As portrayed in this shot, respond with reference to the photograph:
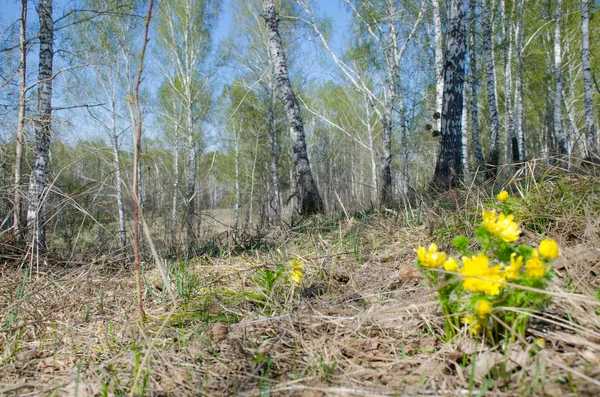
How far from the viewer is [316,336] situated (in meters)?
1.21

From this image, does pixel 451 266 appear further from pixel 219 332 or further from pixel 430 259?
pixel 219 332

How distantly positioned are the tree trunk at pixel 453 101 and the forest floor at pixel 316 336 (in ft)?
8.61

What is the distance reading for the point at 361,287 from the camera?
1.63 metres

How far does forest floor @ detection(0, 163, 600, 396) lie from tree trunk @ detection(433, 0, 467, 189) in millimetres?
2626

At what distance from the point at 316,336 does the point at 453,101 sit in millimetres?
4606

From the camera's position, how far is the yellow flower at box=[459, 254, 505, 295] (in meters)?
0.87

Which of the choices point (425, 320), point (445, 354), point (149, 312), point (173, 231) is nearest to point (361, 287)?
point (425, 320)

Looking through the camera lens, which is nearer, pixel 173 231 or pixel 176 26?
pixel 173 231

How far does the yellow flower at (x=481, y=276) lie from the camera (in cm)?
87

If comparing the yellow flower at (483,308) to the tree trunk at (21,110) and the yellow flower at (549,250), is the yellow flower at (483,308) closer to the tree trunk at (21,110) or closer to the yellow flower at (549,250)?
the yellow flower at (549,250)

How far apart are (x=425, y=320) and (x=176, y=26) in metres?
16.1

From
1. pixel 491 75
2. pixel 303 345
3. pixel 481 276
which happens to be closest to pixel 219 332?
pixel 303 345

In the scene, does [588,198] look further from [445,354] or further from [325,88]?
[325,88]

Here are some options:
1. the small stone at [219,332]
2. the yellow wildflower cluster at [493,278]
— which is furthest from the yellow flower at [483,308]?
the small stone at [219,332]
